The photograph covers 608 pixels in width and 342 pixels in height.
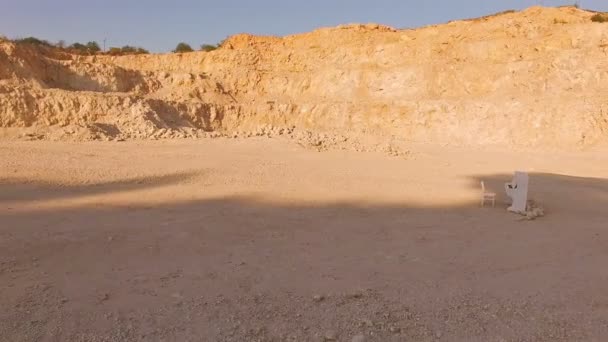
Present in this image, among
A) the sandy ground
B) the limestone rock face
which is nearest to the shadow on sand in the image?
the sandy ground

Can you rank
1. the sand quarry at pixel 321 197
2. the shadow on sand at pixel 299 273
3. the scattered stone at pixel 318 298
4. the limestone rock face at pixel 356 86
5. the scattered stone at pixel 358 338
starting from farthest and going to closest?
the limestone rock face at pixel 356 86 < the scattered stone at pixel 318 298 < the sand quarry at pixel 321 197 < the shadow on sand at pixel 299 273 < the scattered stone at pixel 358 338

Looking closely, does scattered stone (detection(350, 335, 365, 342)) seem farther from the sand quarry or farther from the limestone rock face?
the limestone rock face

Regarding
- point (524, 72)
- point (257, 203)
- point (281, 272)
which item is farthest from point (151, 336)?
point (524, 72)

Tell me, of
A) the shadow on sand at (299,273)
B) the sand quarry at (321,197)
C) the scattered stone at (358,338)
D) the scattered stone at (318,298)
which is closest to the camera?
the scattered stone at (358,338)

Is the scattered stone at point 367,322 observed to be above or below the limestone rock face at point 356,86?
below

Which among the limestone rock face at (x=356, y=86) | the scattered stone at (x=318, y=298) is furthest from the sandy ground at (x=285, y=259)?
the limestone rock face at (x=356, y=86)

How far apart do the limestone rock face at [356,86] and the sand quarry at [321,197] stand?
10 cm

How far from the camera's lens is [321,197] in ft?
29.1

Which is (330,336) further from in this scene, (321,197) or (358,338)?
(321,197)

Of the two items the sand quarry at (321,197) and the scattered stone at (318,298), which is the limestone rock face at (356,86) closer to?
the sand quarry at (321,197)

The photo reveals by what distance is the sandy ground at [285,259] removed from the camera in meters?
3.59

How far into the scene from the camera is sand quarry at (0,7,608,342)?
3775mm

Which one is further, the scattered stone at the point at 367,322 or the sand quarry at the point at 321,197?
the sand quarry at the point at 321,197

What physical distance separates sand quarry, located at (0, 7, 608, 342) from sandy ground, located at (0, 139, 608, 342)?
3cm
